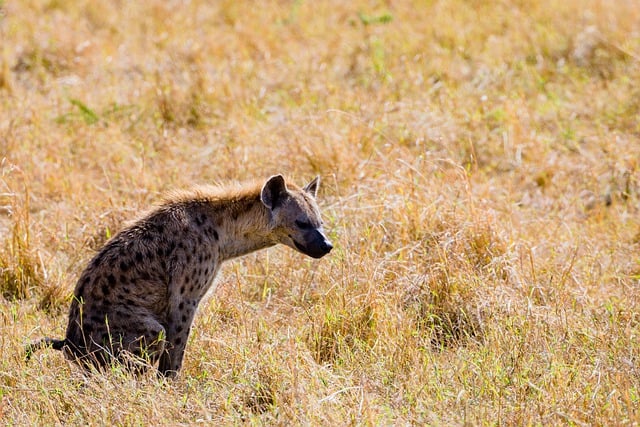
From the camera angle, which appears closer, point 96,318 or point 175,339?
point 96,318

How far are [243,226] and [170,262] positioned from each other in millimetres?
578

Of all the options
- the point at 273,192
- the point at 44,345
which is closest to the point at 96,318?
the point at 44,345

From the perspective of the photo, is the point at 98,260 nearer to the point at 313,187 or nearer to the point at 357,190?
the point at 313,187

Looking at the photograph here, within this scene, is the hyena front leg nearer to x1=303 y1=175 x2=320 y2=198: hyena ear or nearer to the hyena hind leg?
the hyena hind leg

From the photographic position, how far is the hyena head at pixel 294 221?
19.5ft

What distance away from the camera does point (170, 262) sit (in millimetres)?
5559

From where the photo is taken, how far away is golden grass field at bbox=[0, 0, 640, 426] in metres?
5.23

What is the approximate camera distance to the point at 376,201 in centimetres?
743

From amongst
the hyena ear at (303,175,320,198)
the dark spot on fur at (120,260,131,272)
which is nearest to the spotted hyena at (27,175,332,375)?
the dark spot on fur at (120,260,131,272)

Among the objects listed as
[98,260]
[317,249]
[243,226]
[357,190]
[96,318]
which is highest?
[98,260]

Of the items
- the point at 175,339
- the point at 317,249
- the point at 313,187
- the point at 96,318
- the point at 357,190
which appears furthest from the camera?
the point at 357,190

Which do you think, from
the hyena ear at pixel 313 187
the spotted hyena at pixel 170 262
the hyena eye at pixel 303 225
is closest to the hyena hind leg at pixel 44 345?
the spotted hyena at pixel 170 262

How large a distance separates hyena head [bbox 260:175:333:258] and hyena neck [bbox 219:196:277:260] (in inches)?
2.3

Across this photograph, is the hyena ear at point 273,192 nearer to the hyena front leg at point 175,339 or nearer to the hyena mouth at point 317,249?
the hyena mouth at point 317,249
